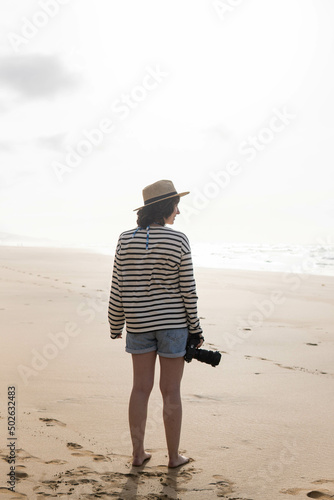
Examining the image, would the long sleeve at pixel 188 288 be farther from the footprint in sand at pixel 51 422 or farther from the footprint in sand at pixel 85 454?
the footprint in sand at pixel 51 422

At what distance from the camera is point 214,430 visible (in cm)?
389

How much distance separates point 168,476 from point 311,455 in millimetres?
1088

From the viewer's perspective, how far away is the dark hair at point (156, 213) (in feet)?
10.7

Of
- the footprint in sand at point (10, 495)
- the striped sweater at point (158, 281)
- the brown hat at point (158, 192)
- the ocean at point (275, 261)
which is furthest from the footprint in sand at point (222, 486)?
the ocean at point (275, 261)

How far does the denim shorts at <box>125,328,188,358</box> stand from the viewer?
3113 mm

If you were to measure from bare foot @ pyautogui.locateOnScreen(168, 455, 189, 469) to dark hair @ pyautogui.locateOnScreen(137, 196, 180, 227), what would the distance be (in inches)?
63.9

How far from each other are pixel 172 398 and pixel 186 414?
1.07 metres

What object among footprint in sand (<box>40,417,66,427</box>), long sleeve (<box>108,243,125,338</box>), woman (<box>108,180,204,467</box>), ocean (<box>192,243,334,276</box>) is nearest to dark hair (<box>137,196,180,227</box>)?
woman (<box>108,180,204,467</box>)

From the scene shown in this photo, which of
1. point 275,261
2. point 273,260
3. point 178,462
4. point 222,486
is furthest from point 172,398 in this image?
point 273,260

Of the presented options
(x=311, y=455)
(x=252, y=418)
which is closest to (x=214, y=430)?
(x=252, y=418)

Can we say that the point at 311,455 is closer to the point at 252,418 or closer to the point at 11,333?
the point at 252,418

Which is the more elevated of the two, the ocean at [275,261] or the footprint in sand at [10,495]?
the ocean at [275,261]

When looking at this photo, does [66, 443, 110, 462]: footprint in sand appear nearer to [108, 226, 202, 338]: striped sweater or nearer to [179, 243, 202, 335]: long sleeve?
[108, 226, 202, 338]: striped sweater

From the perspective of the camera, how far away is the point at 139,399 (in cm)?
328
